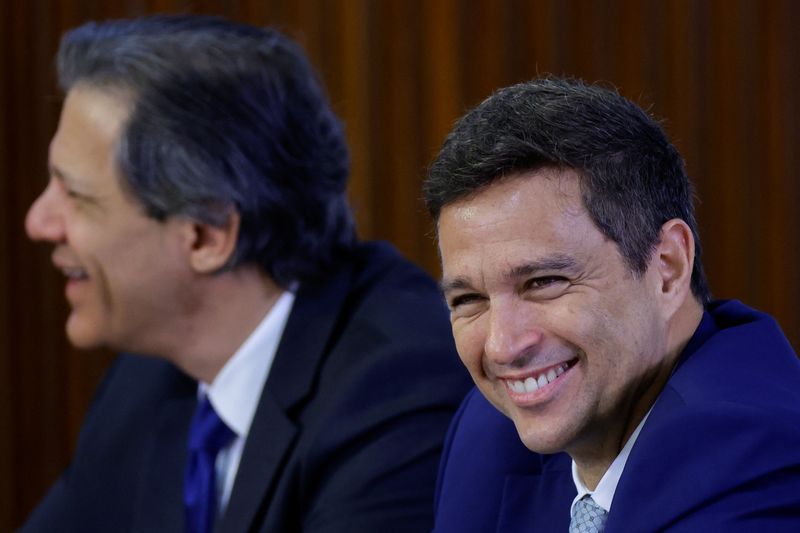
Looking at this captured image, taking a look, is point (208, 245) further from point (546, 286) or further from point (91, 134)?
point (546, 286)

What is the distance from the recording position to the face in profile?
2.21 metres

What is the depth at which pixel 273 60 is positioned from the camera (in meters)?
2.29

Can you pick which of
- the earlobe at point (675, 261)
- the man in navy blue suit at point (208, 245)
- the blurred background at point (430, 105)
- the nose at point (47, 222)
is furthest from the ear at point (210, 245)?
the earlobe at point (675, 261)

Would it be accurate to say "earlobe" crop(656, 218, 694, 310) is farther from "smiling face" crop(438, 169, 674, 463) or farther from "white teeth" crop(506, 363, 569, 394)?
"white teeth" crop(506, 363, 569, 394)

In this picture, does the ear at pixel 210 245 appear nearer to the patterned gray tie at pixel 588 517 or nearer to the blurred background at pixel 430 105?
the blurred background at pixel 430 105

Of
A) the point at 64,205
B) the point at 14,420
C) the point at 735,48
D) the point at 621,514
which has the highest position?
the point at 735,48

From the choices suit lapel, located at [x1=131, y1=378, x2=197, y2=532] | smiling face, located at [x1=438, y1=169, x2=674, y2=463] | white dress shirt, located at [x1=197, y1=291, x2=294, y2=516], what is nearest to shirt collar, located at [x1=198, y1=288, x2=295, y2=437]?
white dress shirt, located at [x1=197, y1=291, x2=294, y2=516]

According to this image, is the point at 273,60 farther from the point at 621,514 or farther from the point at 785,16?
the point at 621,514

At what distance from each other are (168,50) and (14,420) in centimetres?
140

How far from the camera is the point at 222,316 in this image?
88.0 inches

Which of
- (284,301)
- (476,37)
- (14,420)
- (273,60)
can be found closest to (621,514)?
(284,301)

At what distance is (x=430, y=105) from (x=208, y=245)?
27.5 inches

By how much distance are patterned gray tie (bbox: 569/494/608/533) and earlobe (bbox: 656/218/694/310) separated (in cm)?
25

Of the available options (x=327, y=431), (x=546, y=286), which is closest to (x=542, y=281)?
(x=546, y=286)
